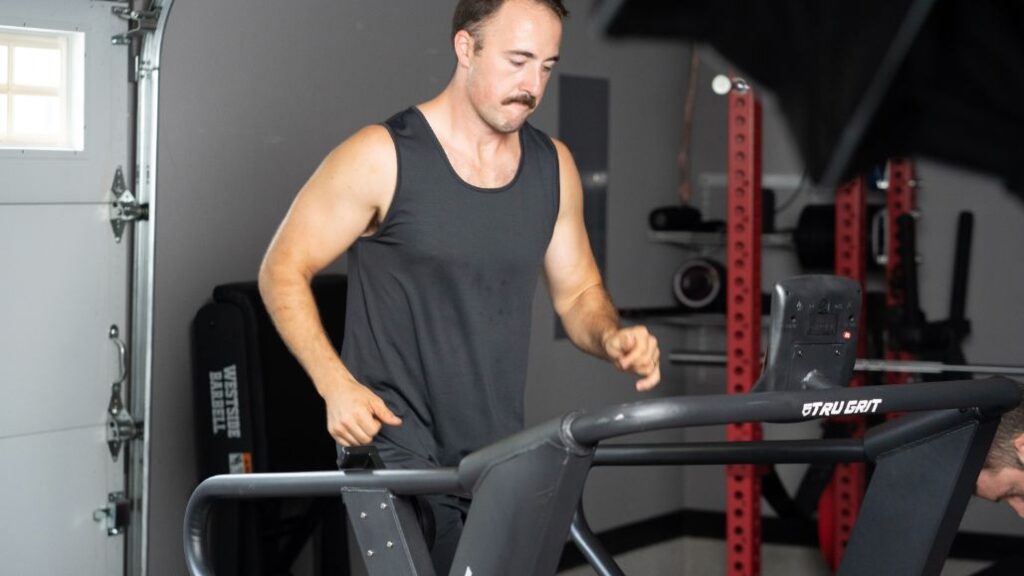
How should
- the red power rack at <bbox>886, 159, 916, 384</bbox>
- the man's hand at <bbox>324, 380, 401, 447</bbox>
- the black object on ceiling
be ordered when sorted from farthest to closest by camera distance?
the red power rack at <bbox>886, 159, 916, 384</bbox> → the man's hand at <bbox>324, 380, 401, 447</bbox> → the black object on ceiling

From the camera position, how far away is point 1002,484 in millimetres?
2330

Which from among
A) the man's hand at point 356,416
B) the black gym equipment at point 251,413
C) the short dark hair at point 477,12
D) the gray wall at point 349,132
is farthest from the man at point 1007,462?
the black gym equipment at point 251,413

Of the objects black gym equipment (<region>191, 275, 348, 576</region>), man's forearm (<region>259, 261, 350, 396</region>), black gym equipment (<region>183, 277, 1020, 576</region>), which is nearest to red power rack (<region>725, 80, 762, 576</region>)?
black gym equipment (<region>191, 275, 348, 576</region>)

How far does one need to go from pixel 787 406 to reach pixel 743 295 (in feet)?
8.20

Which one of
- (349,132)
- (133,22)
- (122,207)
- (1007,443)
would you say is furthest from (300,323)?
(349,132)

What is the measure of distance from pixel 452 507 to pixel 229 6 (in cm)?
185

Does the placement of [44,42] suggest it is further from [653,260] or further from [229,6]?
[653,260]

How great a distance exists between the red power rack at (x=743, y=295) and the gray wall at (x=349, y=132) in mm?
249

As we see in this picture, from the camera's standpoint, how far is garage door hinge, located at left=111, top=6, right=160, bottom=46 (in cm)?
363

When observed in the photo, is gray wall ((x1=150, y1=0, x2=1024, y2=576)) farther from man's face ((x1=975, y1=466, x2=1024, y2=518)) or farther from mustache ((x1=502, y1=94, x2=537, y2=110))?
man's face ((x1=975, y1=466, x2=1024, y2=518))

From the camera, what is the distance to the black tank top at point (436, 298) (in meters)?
2.58

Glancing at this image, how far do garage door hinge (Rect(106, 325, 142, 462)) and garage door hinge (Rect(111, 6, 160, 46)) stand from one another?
0.75m

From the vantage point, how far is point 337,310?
12.6 feet

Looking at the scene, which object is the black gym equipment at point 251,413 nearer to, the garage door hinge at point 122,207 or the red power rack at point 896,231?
the garage door hinge at point 122,207
